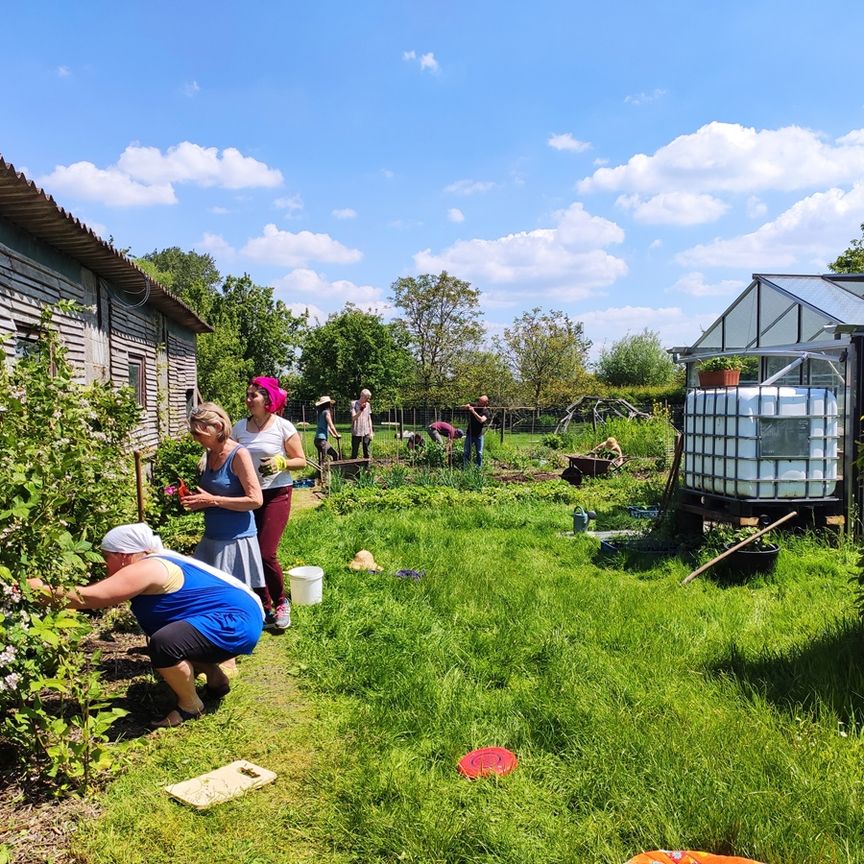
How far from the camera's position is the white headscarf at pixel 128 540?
306 cm

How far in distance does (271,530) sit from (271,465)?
1.62ft

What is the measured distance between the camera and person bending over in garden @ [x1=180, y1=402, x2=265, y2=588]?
12.7 feet

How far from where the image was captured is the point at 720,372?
738cm

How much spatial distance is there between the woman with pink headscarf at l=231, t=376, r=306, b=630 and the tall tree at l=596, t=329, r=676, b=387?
3913 centimetres

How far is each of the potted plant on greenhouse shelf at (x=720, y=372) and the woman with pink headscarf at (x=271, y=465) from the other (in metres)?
5.03

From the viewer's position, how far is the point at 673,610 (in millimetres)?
4785

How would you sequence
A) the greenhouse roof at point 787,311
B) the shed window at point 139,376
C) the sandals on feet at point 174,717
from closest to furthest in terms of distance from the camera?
the sandals on feet at point 174,717, the greenhouse roof at point 787,311, the shed window at point 139,376

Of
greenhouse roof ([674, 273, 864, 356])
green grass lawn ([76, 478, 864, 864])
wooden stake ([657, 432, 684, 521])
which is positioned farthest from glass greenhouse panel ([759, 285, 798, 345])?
green grass lawn ([76, 478, 864, 864])

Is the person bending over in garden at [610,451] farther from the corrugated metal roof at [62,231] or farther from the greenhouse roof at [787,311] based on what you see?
the corrugated metal roof at [62,231]

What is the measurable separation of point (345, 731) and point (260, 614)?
2.52ft

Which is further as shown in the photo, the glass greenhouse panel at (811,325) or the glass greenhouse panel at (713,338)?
the glass greenhouse panel at (713,338)

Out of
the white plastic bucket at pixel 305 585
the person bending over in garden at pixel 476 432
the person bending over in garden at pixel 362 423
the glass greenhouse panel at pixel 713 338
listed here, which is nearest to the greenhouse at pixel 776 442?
the white plastic bucket at pixel 305 585

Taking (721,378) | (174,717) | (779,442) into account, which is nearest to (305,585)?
(174,717)

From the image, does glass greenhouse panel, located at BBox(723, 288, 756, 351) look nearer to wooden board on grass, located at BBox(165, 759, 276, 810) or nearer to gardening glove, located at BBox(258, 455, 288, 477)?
gardening glove, located at BBox(258, 455, 288, 477)
